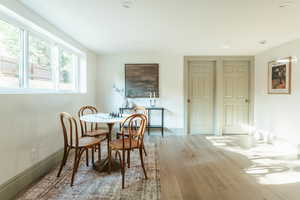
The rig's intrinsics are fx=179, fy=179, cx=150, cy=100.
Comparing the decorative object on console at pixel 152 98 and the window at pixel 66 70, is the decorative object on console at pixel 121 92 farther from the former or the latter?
the window at pixel 66 70

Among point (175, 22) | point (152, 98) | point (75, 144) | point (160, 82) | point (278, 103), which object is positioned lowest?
point (75, 144)

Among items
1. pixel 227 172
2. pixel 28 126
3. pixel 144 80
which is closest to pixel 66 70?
pixel 28 126

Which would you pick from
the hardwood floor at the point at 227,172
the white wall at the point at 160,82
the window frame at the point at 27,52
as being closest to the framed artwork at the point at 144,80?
the white wall at the point at 160,82

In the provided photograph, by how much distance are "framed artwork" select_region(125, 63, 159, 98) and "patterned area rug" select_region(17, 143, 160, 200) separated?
240 cm

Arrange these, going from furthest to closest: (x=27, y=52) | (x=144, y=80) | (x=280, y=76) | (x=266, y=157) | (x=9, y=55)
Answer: (x=144, y=80)
(x=280, y=76)
(x=266, y=157)
(x=27, y=52)
(x=9, y=55)

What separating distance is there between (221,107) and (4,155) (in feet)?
15.0

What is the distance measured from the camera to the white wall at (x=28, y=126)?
192cm

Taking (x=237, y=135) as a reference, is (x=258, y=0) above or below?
above

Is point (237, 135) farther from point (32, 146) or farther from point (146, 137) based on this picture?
point (32, 146)

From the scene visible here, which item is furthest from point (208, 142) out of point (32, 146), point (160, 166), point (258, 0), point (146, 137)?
point (32, 146)

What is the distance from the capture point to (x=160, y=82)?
4816mm

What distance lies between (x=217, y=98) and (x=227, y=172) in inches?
102

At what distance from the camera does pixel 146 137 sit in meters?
4.53

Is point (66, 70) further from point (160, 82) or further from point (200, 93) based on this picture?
point (200, 93)
